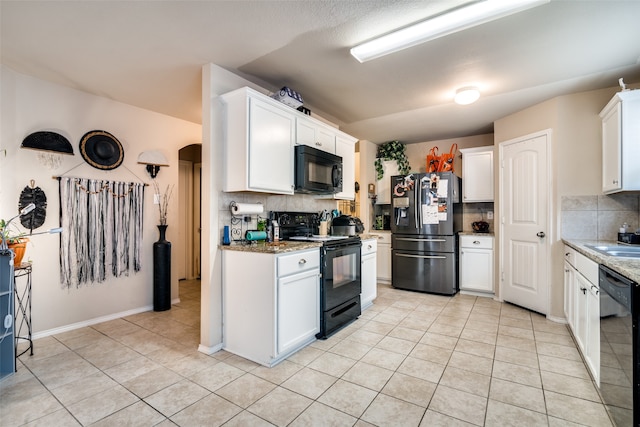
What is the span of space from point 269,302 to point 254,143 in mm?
1267

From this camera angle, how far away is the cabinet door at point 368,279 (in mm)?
3488

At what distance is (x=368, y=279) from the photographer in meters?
3.61

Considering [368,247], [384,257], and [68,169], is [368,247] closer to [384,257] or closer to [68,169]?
[384,257]

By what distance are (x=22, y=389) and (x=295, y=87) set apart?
3151 mm

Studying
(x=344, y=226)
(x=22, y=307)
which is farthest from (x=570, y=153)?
(x=22, y=307)

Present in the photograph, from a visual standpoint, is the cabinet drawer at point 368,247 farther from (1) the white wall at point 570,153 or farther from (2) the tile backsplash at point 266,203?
(1) the white wall at point 570,153

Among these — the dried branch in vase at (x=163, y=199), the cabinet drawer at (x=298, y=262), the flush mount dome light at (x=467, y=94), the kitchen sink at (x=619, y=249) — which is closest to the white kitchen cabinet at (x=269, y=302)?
the cabinet drawer at (x=298, y=262)

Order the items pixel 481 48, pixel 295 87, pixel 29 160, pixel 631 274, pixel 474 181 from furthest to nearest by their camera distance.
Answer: pixel 474 181
pixel 295 87
pixel 29 160
pixel 481 48
pixel 631 274

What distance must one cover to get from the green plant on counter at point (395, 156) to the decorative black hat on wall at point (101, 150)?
380cm

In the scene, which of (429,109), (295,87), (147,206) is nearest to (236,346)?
(147,206)

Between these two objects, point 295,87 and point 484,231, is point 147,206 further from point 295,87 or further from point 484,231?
point 484,231

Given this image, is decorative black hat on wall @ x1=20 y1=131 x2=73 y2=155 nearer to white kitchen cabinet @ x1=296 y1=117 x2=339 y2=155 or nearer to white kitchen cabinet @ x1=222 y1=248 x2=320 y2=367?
white kitchen cabinet @ x1=222 y1=248 x2=320 y2=367

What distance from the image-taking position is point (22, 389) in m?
1.96

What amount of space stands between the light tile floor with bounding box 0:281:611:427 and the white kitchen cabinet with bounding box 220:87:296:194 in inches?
56.7
